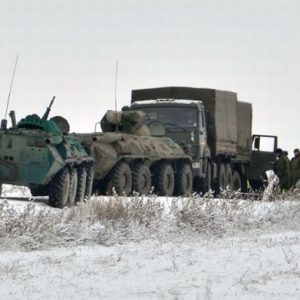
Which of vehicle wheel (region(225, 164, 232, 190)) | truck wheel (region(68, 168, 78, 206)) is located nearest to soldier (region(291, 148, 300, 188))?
vehicle wheel (region(225, 164, 232, 190))

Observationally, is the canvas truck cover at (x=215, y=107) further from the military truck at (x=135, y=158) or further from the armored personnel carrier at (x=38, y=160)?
the armored personnel carrier at (x=38, y=160)

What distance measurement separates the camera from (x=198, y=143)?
29.6m

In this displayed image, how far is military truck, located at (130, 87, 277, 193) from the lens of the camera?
96.3 ft

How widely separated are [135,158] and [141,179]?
53 centimetres

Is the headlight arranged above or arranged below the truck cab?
below

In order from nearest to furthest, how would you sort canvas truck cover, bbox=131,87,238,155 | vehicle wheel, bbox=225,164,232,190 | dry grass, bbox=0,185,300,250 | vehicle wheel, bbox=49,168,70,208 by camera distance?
1. dry grass, bbox=0,185,300,250
2. vehicle wheel, bbox=49,168,70,208
3. canvas truck cover, bbox=131,87,238,155
4. vehicle wheel, bbox=225,164,232,190

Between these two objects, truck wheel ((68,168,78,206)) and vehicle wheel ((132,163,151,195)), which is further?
vehicle wheel ((132,163,151,195))

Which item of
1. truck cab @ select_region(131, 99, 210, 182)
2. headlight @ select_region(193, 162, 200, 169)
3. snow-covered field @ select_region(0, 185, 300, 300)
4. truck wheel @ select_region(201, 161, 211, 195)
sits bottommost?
snow-covered field @ select_region(0, 185, 300, 300)

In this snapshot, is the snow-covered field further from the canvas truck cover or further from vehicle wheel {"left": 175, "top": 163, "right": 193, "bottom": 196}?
the canvas truck cover

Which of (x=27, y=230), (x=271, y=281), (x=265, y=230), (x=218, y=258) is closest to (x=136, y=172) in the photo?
(x=265, y=230)

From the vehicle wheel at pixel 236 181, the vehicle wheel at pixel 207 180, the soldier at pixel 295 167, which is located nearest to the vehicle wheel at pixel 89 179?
the soldier at pixel 295 167

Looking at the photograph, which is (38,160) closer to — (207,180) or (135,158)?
(135,158)

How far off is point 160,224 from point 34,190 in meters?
6.16

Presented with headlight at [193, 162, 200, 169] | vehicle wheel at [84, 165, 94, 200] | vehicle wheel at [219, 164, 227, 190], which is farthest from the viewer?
vehicle wheel at [219, 164, 227, 190]
